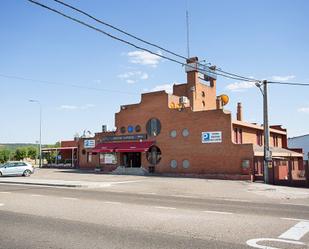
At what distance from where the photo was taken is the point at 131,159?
148 ft

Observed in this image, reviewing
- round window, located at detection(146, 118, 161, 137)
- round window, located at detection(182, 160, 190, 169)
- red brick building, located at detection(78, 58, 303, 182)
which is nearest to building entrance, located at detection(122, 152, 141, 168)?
red brick building, located at detection(78, 58, 303, 182)

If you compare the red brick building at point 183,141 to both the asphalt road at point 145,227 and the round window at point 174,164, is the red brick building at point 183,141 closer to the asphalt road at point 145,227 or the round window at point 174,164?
the round window at point 174,164

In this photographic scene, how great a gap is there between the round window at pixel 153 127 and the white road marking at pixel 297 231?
31.6 metres

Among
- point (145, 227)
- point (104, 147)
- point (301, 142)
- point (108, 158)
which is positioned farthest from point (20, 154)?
point (145, 227)

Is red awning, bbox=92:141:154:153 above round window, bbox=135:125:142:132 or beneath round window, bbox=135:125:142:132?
beneath

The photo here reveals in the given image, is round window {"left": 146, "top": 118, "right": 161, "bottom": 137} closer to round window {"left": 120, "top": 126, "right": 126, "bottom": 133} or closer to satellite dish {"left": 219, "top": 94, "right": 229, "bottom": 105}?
round window {"left": 120, "top": 126, "right": 126, "bottom": 133}

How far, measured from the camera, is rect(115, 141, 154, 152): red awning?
4181 centimetres

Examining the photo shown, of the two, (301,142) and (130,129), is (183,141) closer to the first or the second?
(130,129)

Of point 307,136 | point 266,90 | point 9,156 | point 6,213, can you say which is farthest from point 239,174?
point 9,156

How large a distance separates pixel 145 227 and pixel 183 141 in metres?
29.9

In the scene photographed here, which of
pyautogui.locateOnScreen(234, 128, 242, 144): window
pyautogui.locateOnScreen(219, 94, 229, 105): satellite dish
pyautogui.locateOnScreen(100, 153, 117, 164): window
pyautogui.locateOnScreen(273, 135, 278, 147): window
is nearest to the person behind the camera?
pyautogui.locateOnScreen(234, 128, 242, 144): window

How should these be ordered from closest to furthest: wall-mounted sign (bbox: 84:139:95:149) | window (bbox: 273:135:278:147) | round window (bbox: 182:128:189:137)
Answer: round window (bbox: 182:128:189:137), wall-mounted sign (bbox: 84:139:95:149), window (bbox: 273:135:278:147)

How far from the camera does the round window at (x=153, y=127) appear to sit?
4194cm

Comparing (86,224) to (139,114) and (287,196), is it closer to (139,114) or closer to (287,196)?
(287,196)
